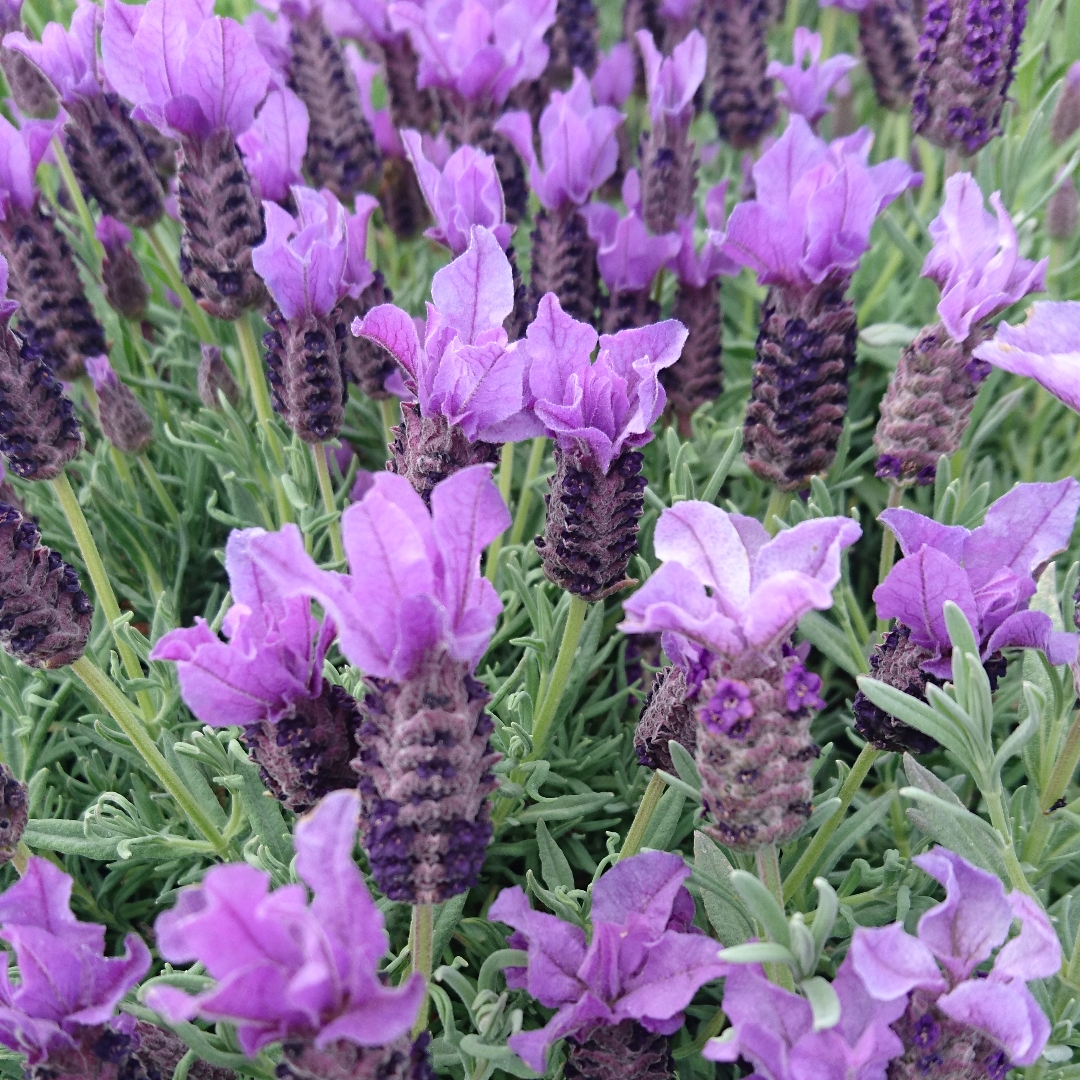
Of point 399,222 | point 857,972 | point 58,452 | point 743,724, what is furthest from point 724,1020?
point 399,222

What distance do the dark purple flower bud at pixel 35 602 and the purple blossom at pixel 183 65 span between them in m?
0.68

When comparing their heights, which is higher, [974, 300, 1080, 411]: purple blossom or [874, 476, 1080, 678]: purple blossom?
[974, 300, 1080, 411]: purple blossom

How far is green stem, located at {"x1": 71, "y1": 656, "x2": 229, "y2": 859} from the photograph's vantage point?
52.6 inches

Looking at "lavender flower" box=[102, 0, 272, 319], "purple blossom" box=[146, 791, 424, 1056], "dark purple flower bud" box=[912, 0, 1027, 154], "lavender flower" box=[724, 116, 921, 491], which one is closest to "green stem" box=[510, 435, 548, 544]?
"lavender flower" box=[724, 116, 921, 491]

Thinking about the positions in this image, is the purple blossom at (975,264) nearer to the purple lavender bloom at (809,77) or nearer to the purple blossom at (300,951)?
the purple lavender bloom at (809,77)

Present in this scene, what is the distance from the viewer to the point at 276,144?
1.81 m

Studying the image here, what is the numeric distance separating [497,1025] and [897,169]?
130 cm

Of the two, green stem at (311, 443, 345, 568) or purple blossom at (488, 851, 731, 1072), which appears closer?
purple blossom at (488, 851, 731, 1072)

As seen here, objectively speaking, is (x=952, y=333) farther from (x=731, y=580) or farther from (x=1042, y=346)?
(x=731, y=580)

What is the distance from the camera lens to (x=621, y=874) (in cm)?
116

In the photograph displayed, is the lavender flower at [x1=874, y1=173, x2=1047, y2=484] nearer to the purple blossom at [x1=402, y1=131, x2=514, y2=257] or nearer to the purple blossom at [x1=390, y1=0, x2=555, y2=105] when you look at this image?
the purple blossom at [x1=402, y1=131, x2=514, y2=257]

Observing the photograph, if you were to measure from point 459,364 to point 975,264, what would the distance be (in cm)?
75

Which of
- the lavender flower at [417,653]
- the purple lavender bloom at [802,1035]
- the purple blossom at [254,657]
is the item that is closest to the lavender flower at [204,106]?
the purple blossom at [254,657]

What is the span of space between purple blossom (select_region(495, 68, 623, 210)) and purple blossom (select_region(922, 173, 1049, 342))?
646 millimetres
